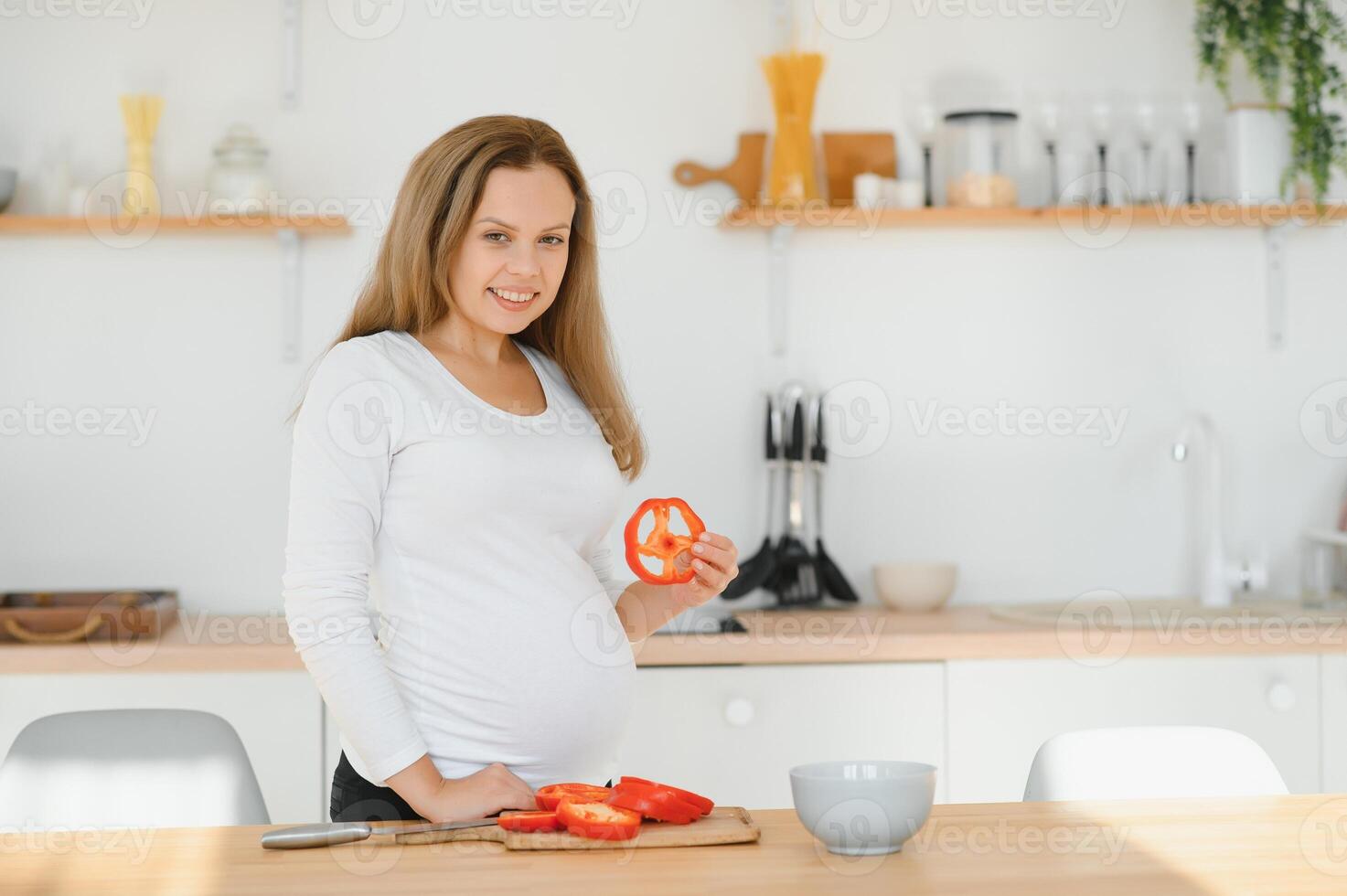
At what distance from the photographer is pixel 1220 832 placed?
4.18ft

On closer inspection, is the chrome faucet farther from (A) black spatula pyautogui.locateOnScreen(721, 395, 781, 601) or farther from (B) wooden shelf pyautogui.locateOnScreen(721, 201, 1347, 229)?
(A) black spatula pyautogui.locateOnScreen(721, 395, 781, 601)

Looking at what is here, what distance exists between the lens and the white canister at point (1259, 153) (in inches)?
113

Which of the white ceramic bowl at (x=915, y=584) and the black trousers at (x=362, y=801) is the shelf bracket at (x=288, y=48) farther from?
the black trousers at (x=362, y=801)

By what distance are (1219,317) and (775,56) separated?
1080 mm

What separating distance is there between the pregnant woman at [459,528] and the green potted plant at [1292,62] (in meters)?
1.77

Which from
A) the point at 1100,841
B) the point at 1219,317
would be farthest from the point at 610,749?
the point at 1219,317

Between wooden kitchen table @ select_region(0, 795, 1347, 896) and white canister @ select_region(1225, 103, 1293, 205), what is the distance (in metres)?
1.85

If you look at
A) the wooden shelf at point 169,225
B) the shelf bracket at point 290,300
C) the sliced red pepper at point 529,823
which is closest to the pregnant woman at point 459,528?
the sliced red pepper at point 529,823

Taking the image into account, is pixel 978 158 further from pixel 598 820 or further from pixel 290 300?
pixel 598 820

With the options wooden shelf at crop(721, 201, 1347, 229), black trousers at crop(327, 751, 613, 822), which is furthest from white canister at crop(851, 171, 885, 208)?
black trousers at crop(327, 751, 613, 822)

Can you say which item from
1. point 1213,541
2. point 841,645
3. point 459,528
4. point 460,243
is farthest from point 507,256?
point 1213,541

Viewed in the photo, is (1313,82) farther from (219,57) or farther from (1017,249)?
(219,57)

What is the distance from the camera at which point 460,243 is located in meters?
1.54

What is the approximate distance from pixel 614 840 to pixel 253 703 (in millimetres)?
1300
